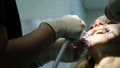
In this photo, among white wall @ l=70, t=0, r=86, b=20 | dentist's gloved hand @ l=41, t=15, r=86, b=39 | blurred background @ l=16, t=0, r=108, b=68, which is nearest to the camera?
dentist's gloved hand @ l=41, t=15, r=86, b=39

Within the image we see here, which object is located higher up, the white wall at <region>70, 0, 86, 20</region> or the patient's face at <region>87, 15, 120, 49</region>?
the patient's face at <region>87, 15, 120, 49</region>

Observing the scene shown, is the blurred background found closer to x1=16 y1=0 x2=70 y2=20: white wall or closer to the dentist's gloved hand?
x1=16 y1=0 x2=70 y2=20: white wall

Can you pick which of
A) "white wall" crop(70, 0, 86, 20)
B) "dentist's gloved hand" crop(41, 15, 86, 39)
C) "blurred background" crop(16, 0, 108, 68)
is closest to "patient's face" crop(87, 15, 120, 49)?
"dentist's gloved hand" crop(41, 15, 86, 39)

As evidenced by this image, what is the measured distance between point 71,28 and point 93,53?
20 cm

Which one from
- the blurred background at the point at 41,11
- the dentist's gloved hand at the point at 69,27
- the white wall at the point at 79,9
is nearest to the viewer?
the dentist's gloved hand at the point at 69,27

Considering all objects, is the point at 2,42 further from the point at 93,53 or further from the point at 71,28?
the point at 93,53

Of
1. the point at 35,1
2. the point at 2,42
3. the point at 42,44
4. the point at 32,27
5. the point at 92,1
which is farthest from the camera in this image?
the point at 92,1

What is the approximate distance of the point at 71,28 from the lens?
3.68 ft

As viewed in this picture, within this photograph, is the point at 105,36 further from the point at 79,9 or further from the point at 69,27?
the point at 79,9

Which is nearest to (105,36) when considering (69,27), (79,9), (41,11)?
(69,27)

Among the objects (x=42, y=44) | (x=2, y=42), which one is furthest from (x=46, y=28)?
(x=2, y=42)

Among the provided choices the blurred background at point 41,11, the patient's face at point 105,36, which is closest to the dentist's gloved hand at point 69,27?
the patient's face at point 105,36

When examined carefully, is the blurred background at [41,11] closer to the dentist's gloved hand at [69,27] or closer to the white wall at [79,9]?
the white wall at [79,9]

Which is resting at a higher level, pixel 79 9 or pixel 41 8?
pixel 41 8
